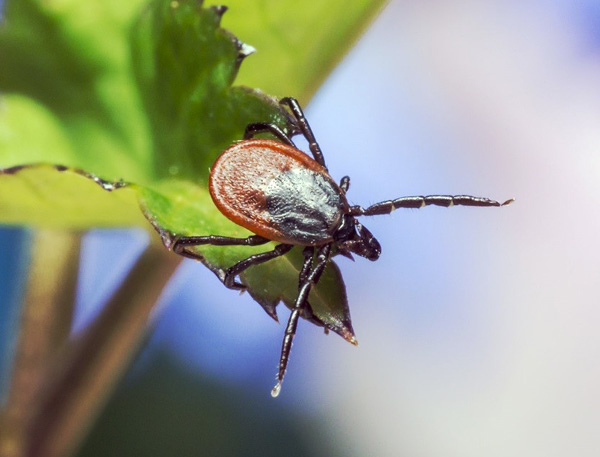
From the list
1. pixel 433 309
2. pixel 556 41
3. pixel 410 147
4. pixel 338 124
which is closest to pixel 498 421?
pixel 433 309

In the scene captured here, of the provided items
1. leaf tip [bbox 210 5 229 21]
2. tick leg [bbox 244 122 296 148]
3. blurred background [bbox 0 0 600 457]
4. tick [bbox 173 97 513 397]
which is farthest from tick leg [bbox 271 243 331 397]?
blurred background [bbox 0 0 600 457]

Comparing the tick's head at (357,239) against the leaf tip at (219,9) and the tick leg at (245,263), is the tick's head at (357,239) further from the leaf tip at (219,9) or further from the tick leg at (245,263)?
the leaf tip at (219,9)

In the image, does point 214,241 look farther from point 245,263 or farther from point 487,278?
point 487,278

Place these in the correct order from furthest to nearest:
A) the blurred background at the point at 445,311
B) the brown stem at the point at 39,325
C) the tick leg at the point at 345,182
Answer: the blurred background at the point at 445,311
the tick leg at the point at 345,182
the brown stem at the point at 39,325

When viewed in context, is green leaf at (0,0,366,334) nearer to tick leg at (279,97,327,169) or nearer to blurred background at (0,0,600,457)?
tick leg at (279,97,327,169)

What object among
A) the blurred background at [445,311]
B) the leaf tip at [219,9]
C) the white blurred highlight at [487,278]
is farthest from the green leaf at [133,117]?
the white blurred highlight at [487,278]

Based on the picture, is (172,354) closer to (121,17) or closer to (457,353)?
(457,353)
